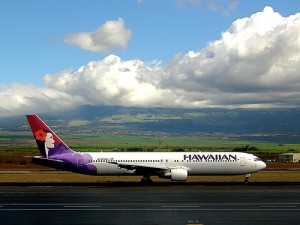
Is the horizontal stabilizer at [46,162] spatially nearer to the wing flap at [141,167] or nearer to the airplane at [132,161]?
the airplane at [132,161]

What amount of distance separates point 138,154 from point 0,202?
825 inches

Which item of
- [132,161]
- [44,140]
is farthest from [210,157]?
[44,140]

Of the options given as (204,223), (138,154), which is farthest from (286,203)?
(138,154)

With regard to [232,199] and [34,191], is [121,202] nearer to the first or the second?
[232,199]

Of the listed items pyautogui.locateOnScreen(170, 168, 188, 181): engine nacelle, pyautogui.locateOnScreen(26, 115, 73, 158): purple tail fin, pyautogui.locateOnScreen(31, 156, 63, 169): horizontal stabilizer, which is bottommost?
pyautogui.locateOnScreen(170, 168, 188, 181): engine nacelle

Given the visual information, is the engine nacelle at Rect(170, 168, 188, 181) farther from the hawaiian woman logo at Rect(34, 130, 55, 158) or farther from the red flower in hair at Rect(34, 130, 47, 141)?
the red flower in hair at Rect(34, 130, 47, 141)

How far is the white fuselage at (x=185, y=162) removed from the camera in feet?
172

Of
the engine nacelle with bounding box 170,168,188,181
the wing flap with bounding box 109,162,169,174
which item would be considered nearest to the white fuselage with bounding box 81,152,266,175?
the wing flap with bounding box 109,162,169,174

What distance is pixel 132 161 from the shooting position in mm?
52969

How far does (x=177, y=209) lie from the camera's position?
3191 cm

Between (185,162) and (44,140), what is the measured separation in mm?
16734

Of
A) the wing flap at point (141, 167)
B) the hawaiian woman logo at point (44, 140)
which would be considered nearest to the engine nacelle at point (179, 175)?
the wing flap at point (141, 167)

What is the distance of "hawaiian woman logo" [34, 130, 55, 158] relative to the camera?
52094mm

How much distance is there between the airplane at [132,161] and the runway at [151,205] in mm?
5704
